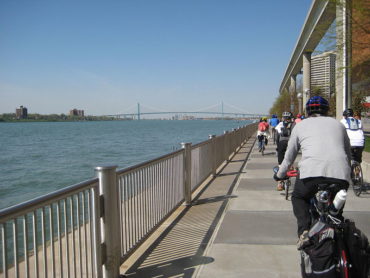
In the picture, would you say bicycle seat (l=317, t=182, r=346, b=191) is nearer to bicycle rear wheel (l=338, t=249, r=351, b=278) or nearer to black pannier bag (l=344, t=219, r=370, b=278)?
black pannier bag (l=344, t=219, r=370, b=278)

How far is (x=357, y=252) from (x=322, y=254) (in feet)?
0.96

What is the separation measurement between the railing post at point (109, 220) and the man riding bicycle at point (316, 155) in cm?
179

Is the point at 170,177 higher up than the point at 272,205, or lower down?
higher up

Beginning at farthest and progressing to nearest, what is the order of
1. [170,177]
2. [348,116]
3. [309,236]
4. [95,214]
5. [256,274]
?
Answer: [348,116]
[170,177]
[256,274]
[95,214]
[309,236]

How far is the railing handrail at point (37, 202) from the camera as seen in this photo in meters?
2.39

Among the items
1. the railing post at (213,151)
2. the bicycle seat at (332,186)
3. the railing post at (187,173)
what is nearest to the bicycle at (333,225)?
the bicycle seat at (332,186)

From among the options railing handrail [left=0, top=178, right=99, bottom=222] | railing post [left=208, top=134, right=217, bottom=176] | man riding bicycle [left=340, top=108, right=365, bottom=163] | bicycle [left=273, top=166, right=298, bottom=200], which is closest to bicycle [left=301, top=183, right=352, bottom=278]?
bicycle [left=273, top=166, right=298, bottom=200]

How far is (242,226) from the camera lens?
5590mm

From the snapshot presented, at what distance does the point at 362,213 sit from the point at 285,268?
2.83 m

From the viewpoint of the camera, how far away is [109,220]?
3.71 m

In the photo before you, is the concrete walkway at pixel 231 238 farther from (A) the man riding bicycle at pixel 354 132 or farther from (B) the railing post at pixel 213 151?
(B) the railing post at pixel 213 151

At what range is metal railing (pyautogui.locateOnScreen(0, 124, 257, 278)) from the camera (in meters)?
2.68

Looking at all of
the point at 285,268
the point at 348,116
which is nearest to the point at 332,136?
the point at 285,268

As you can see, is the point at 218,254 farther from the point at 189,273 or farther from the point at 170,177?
the point at 170,177
